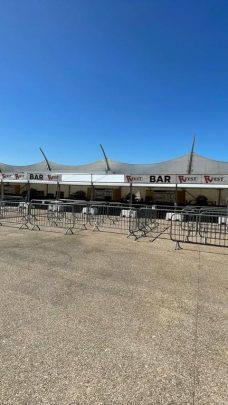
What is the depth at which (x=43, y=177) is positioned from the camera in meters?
28.1

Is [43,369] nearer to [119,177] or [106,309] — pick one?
[106,309]

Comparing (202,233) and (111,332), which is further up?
(202,233)

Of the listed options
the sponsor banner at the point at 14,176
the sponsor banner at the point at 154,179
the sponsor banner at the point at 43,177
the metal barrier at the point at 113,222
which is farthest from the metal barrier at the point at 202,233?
the sponsor banner at the point at 14,176

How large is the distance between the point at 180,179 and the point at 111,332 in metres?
19.3

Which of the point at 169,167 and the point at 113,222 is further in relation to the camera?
the point at 169,167

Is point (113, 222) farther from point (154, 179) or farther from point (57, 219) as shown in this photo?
point (154, 179)

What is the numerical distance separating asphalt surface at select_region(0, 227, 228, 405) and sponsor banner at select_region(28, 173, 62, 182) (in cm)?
1992

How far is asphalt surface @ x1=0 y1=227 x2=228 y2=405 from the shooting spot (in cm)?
295

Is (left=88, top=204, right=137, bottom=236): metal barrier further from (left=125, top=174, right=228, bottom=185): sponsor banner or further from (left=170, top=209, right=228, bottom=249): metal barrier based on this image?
(left=125, top=174, right=228, bottom=185): sponsor banner

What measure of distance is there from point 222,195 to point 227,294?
2536 centimetres

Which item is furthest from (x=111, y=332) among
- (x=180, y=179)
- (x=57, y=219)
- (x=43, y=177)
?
(x=43, y=177)

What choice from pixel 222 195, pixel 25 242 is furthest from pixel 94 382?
pixel 222 195

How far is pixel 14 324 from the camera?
422cm

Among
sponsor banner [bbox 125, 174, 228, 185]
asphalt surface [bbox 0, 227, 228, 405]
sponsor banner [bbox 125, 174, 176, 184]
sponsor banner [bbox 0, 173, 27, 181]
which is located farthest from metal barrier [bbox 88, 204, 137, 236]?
sponsor banner [bbox 0, 173, 27, 181]
